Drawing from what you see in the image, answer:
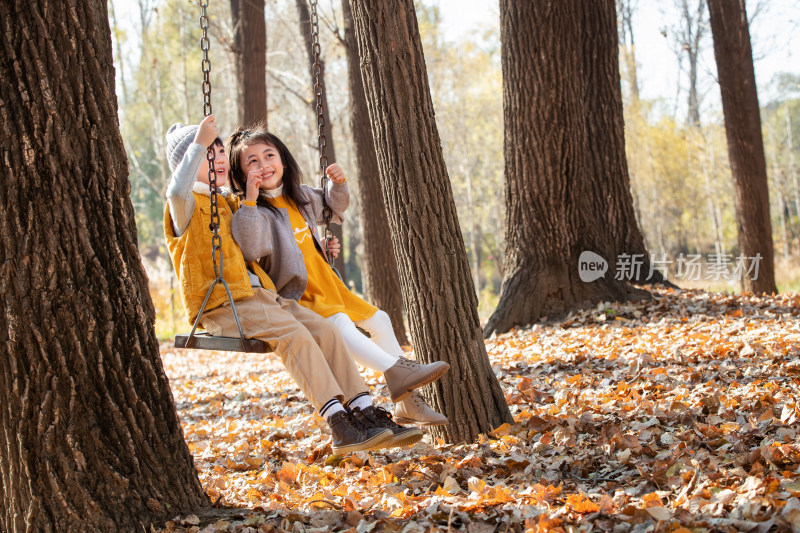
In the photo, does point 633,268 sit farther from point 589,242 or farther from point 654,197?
point 654,197

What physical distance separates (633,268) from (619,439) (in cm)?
458

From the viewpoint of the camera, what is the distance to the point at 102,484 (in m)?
2.79

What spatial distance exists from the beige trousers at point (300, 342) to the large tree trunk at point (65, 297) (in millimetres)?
728

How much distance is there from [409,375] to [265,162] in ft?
4.88

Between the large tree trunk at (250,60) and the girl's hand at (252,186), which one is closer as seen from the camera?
the girl's hand at (252,186)

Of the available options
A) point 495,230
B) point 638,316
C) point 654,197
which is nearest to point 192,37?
point 495,230

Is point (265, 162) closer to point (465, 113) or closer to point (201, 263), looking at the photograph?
point (201, 263)

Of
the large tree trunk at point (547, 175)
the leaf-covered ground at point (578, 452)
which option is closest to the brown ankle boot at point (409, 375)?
the leaf-covered ground at point (578, 452)

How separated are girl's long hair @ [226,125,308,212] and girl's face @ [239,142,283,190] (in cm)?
3

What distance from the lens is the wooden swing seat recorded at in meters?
3.32

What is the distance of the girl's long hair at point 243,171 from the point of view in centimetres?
426

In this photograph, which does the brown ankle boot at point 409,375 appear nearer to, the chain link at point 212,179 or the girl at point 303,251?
the girl at point 303,251

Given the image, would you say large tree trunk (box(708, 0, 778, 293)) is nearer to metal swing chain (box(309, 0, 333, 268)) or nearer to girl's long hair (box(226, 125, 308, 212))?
metal swing chain (box(309, 0, 333, 268))

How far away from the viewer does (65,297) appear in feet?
8.99
